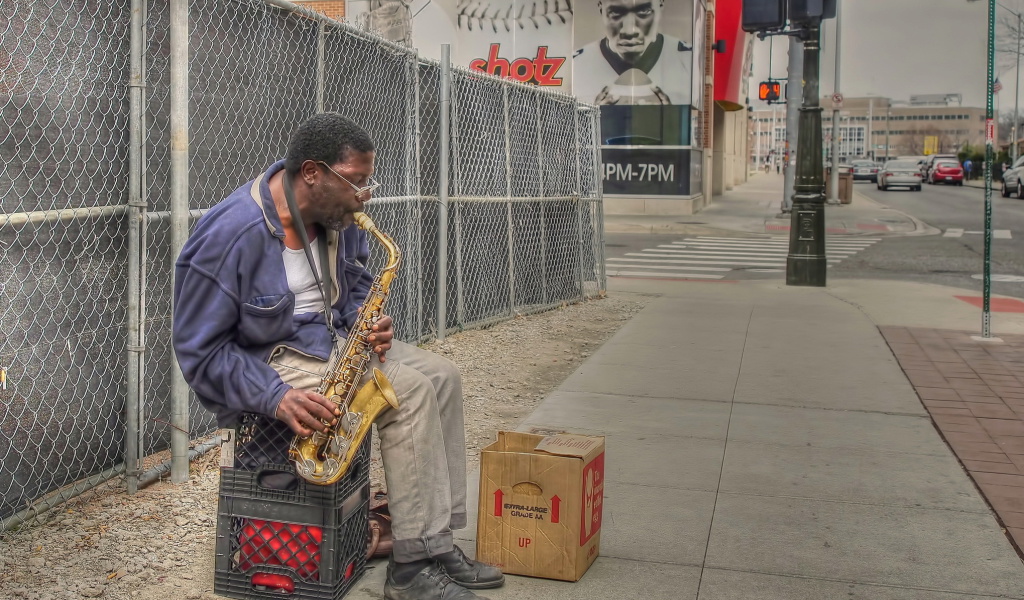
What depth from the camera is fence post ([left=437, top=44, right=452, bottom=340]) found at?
333 inches

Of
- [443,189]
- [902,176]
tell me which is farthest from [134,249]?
[902,176]

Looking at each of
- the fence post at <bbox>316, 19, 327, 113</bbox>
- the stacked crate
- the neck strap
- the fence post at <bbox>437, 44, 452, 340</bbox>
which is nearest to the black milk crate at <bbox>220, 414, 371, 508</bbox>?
the stacked crate

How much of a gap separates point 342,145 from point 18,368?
1831mm

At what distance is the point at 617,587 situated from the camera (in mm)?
3924

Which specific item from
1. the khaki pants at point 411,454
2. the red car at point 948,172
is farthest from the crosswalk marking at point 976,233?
the red car at point 948,172

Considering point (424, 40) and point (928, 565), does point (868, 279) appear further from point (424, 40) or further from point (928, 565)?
point (424, 40)

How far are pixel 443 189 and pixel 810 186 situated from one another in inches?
231

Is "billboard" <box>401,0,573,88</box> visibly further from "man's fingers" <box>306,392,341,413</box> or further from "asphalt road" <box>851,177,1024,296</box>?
"man's fingers" <box>306,392,341,413</box>

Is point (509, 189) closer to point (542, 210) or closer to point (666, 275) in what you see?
point (542, 210)

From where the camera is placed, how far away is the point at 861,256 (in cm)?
1833

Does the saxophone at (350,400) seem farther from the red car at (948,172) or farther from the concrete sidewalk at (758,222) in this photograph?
the red car at (948,172)

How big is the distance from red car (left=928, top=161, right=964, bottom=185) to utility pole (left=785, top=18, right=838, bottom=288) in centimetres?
4964

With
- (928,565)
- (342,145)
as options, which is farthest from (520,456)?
(928,565)

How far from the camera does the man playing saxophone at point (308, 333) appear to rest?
10.4ft
